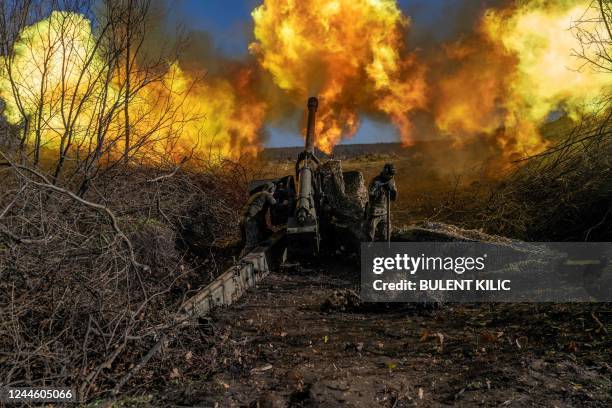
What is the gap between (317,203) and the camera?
1181cm

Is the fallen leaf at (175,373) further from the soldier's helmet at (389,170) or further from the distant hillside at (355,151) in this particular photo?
the distant hillside at (355,151)

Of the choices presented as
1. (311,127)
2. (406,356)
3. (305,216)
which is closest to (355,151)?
(311,127)

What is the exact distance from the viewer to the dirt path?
16.0ft

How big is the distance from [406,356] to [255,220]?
5.96 meters

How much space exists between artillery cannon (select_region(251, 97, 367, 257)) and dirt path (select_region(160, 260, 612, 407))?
7.45ft

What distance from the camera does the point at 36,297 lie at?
16.4 ft

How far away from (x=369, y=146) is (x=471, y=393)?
26.2 meters

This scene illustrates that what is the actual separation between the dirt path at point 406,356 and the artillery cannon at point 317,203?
227cm

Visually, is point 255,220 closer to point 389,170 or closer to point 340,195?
point 340,195

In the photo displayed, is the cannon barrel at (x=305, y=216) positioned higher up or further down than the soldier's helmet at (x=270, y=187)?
further down

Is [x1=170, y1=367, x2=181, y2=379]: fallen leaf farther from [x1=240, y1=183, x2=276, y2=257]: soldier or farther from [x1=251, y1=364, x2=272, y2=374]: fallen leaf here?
[x1=240, y1=183, x2=276, y2=257]: soldier

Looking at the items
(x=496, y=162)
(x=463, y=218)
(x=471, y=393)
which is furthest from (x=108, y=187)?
(x=496, y=162)

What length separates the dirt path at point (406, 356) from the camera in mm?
4875

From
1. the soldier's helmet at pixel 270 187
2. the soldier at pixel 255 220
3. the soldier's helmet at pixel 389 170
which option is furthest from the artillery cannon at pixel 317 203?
the soldier's helmet at pixel 389 170
